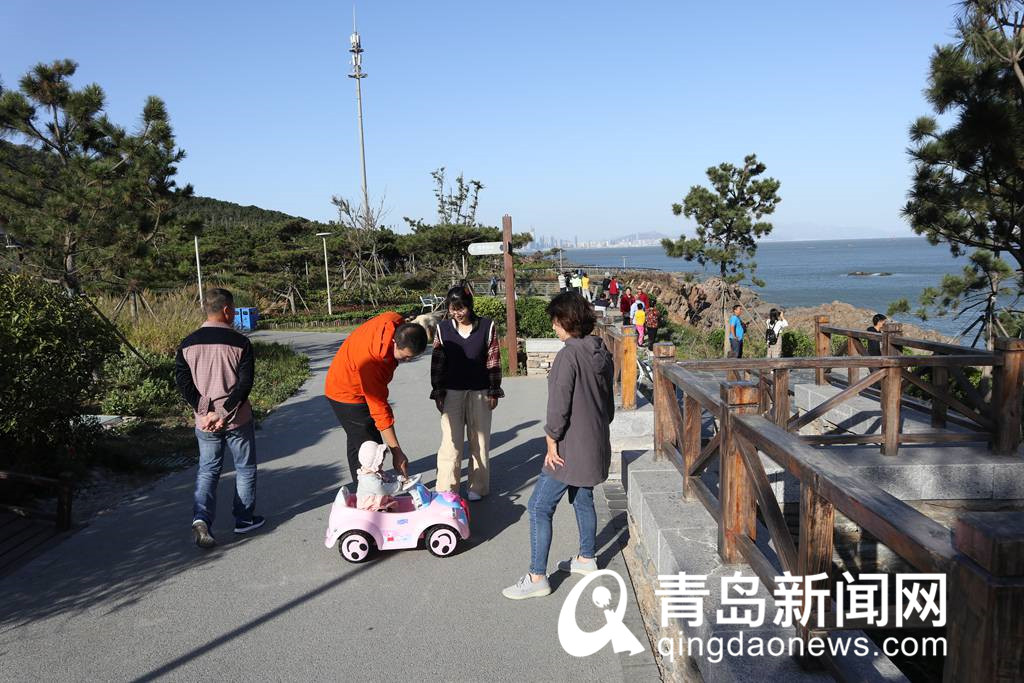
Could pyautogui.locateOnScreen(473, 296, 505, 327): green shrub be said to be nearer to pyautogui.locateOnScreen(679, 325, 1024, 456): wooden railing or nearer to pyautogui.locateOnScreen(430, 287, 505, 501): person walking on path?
pyautogui.locateOnScreen(430, 287, 505, 501): person walking on path

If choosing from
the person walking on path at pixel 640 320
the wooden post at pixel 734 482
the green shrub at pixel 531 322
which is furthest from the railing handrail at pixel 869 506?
the green shrub at pixel 531 322

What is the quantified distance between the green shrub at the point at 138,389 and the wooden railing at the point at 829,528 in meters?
6.96

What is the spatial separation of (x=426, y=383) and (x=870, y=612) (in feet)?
31.7

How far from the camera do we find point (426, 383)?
38.0 ft

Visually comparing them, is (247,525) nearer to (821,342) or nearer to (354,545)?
(354,545)

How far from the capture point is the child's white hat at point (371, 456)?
4141 millimetres

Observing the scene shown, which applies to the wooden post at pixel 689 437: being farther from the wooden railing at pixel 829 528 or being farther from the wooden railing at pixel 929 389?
the wooden railing at pixel 929 389

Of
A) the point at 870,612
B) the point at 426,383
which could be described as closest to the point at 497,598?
the point at 870,612

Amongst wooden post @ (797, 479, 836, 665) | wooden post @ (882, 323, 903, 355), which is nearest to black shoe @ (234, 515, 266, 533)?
wooden post @ (797, 479, 836, 665)

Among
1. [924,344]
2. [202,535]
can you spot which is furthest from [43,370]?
[924,344]

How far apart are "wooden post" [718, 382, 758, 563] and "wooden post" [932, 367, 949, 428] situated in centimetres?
306

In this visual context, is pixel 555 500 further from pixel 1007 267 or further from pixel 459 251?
pixel 459 251

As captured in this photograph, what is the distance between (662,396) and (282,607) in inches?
109

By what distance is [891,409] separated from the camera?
485cm
